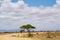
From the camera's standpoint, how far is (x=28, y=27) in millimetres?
72875

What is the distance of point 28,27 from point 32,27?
5.24 feet

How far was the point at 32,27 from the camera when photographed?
73125mm
